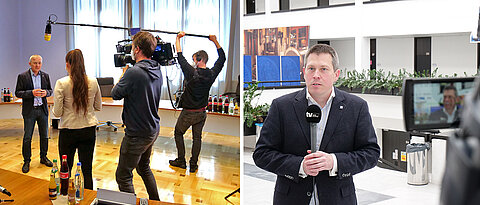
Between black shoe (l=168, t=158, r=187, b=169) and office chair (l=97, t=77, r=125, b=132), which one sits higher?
office chair (l=97, t=77, r=125, b=132)

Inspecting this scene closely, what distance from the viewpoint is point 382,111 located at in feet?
28.2

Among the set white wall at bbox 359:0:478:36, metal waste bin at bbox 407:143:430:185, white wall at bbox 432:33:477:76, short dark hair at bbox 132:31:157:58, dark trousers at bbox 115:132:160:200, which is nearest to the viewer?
short dark hair at bbox 132:31:157:58

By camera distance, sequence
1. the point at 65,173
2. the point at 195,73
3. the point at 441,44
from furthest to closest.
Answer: the point at 441,44 < the point at 195,73 < the point at 65,173

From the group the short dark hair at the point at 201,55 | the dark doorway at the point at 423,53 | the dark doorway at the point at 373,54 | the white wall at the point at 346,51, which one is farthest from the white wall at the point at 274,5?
the short dark hair at the point at 201,55

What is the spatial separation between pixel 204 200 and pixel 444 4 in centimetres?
860

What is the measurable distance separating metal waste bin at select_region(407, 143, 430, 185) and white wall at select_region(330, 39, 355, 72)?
9.89 metres

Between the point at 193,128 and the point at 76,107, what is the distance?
0.93 m

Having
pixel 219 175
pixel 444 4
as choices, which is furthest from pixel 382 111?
pixel 219 175

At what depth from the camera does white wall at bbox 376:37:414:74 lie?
1431cm

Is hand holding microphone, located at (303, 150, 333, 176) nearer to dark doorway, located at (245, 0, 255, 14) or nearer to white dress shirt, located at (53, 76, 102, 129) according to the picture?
white dress shirt, located at (53, 76, 102, 129)

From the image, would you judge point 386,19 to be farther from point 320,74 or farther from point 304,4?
point 320,74

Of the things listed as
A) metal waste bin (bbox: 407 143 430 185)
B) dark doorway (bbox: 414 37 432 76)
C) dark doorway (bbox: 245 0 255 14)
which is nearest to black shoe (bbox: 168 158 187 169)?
metal waste bin (bbox: 407 143 430 185)

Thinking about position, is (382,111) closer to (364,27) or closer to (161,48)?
(364,27)

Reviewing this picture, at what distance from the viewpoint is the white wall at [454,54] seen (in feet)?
41.5
